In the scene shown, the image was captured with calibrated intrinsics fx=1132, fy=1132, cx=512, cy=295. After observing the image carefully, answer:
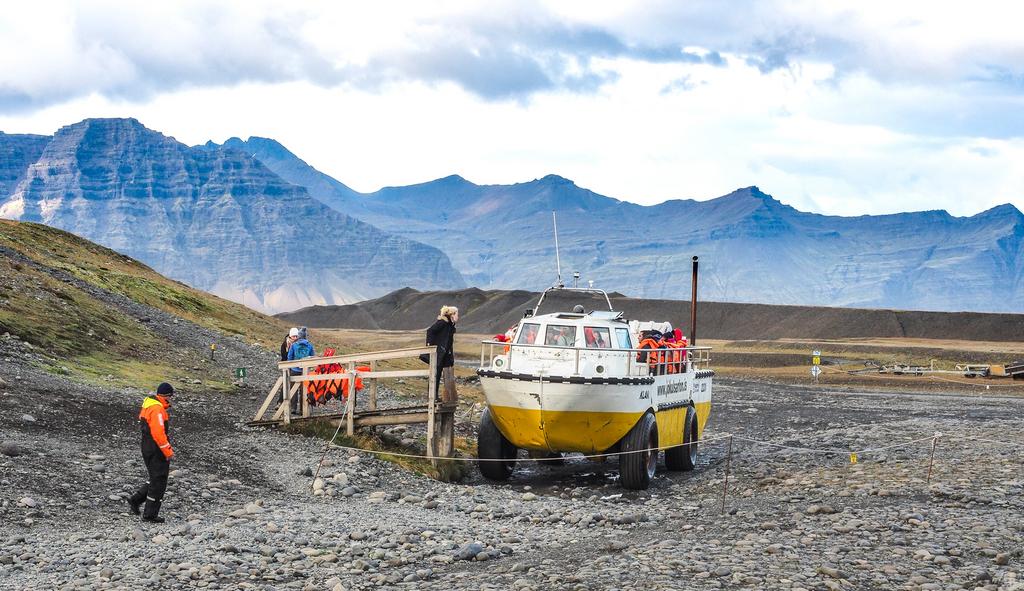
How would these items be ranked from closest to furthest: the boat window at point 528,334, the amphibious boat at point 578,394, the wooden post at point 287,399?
1. the amphibious boat at point 578,394
2. the boat window at point 528,334
3. the wooden post at point 287,399

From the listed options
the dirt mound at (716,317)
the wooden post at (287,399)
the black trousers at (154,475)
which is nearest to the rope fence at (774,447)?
the wooden post at (287,399)

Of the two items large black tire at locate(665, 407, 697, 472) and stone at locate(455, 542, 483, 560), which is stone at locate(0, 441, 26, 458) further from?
large black tire at locate(665, 407, 697, 472)

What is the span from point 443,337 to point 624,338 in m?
2.99

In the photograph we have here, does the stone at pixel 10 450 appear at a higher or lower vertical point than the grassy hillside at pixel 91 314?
lower

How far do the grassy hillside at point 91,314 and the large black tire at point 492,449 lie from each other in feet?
29.5

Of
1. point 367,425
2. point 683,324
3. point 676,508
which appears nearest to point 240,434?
point 367,425

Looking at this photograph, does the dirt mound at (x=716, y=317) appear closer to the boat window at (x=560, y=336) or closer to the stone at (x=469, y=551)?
the boat window at (x=560, y=336)

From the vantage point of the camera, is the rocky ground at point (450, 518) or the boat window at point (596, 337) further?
the boat window at point (596, 337)

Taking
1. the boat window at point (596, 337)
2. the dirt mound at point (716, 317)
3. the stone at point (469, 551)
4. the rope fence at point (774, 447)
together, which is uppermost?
the dirt mound at point (716, 317)

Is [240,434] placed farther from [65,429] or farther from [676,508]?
[676,508]

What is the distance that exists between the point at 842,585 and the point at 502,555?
144 inches

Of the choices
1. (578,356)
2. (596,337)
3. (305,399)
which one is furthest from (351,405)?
(596,337)

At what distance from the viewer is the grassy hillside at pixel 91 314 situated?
25.1 meters

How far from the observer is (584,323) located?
18094 mm
